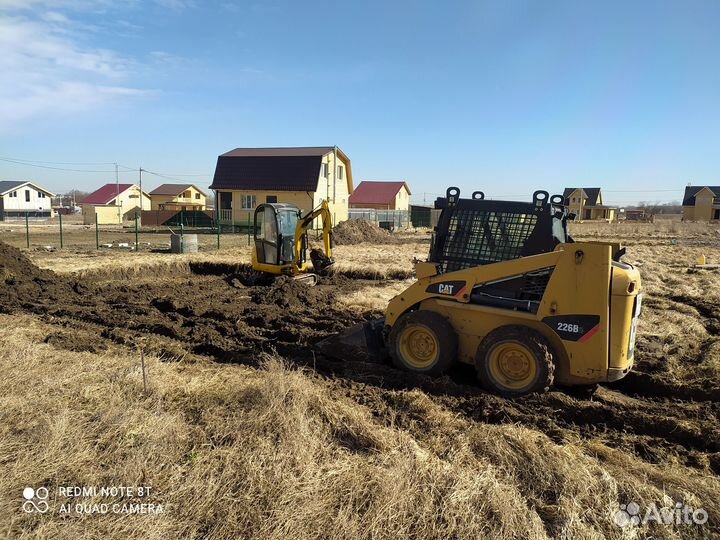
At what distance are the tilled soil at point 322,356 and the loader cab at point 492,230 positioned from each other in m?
1.54

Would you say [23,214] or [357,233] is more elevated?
[23,214]

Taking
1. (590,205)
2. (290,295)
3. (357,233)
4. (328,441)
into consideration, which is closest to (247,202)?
(357,233)

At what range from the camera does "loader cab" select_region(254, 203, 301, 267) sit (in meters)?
13.1

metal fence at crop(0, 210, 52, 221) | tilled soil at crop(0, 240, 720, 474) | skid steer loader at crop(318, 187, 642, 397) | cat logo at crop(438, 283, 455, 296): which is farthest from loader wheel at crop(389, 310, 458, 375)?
metal fence at crop(0, 210, 52, 221)

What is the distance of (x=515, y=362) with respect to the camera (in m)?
5.30

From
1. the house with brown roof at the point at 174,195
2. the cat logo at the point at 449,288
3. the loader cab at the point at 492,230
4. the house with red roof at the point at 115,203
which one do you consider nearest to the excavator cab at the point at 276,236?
the loader cab at the point at 492,230

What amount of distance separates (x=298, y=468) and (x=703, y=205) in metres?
81.4

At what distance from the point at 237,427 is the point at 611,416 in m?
3.67

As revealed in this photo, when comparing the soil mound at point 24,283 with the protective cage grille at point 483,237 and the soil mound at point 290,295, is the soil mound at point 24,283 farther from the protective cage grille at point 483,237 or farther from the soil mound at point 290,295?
the protective cage grille at point 483,237

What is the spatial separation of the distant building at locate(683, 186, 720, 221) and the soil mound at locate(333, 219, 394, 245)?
57691mm

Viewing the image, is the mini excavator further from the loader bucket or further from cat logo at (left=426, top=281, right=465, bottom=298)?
cat logo at (left=426, top=281, right=465, bottom=298)

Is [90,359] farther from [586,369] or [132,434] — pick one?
[586,369]

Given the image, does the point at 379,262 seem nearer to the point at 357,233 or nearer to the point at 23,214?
Answer: the point at 357,233

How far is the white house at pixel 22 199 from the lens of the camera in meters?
56.9
